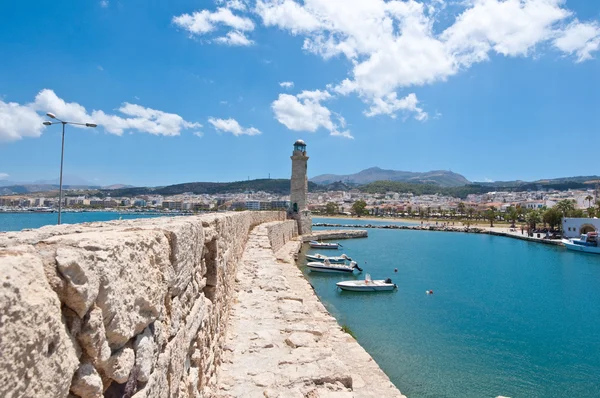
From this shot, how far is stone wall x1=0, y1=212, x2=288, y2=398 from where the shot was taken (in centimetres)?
107

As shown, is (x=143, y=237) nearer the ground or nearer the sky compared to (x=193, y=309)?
nearer the sky

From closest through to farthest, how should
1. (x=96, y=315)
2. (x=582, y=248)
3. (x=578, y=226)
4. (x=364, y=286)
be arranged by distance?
(x=96, y=315) → (x=364, y=286) → (x=582, y=248) → (x=578, y=226)

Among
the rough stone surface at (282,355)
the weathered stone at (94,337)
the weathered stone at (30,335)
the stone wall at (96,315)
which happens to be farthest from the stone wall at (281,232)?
the weathered stone at (30,335)

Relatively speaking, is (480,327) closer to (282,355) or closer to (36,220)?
(282,355)

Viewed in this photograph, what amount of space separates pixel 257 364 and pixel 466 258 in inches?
1334

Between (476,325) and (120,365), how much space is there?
16.2m

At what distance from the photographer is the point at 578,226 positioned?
50.5 metres

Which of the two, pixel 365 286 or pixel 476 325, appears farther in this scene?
pixel 365 286

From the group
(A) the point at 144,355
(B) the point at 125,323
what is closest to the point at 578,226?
(A) the point at 144,355

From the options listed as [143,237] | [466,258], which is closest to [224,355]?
[143,237]

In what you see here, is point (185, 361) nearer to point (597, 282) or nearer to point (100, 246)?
point (100, 246)

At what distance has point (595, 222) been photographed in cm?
4778

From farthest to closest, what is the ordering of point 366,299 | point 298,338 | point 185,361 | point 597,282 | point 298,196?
point 298,196 → point 597,282 → point 366,299 → point 298,338 → point 185,361

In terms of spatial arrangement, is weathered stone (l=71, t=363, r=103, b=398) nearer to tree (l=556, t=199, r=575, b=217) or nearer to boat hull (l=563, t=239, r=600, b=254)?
boat hull (l=563, t=239, r=600, b=254)
